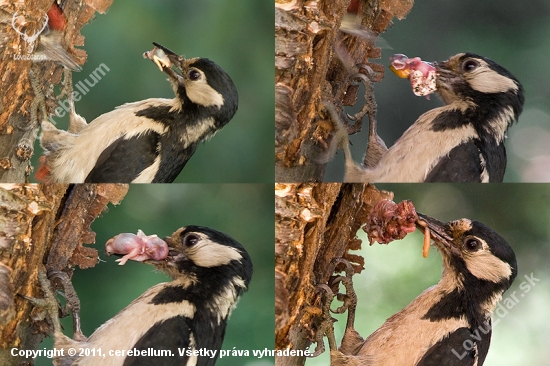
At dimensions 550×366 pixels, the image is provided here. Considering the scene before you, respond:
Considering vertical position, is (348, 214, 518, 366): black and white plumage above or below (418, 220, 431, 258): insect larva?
below

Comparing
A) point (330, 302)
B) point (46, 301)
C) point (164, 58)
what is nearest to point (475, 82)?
point (330, 302)

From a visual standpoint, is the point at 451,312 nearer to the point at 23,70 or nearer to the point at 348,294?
the point at 348,294

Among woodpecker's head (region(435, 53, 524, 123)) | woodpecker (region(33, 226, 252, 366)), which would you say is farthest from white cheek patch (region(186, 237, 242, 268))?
woodpecker's head (region(435, 53, 524, 123))

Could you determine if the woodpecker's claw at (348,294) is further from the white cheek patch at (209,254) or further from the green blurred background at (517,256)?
the white cheek patch at (209,254)

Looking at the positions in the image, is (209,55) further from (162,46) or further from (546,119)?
(546,119)

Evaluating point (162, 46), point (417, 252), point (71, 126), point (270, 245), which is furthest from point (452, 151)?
point (71, 126)

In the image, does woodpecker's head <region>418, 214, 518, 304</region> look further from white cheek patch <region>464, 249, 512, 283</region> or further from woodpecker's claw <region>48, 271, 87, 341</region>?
woodpecker's claw <region>48, 271, 87, 341</region>
